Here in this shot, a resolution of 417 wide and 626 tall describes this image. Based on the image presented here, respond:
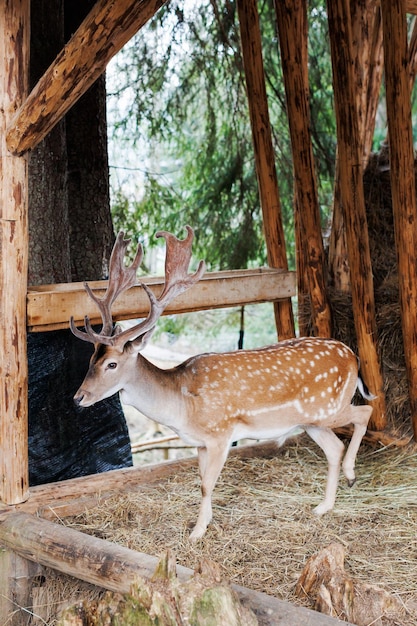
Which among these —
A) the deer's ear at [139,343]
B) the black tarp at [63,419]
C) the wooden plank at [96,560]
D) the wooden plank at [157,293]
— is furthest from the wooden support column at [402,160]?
the wooden plank at [96,560]

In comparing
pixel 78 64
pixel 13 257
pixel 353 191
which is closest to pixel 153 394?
pixel 13 257

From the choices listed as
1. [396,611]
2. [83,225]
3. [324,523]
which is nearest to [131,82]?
[83,225]

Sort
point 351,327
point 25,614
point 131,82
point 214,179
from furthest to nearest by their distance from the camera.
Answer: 1. point 214,179
2. point 131,82
3. point 351,327
4. point 25,614

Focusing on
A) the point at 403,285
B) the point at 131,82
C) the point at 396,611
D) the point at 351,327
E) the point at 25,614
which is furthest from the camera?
the point at 131,82

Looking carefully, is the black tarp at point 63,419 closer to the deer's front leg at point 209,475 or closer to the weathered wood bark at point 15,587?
the weathered wood bark at point 15,587

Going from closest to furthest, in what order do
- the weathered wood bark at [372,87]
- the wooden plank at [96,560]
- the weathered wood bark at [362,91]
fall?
the wooden plank at [96,560], the weathered wood bark at [362,91], the weathered wood bark at [372,87]

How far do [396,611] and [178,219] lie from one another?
5557mm

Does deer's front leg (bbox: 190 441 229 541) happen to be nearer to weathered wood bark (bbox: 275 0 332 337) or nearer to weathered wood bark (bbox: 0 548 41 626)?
weathered wood bark (bbox: 0 548 41 626)

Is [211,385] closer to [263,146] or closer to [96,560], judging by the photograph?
[96,560]

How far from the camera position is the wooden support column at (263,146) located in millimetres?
6133

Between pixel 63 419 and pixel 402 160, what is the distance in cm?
287

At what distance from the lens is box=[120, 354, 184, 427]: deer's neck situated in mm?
4516

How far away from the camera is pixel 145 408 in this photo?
457cm

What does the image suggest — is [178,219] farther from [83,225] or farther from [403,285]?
[403,285]
